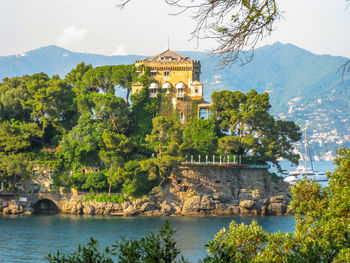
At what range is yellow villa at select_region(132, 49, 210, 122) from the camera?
209ft

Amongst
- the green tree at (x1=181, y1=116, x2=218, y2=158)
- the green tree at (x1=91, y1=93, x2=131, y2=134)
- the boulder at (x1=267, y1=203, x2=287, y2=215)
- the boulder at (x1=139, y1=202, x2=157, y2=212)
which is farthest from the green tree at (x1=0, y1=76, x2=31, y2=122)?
the boulder at (x1=267, y1=203, x2=287, y2=215)

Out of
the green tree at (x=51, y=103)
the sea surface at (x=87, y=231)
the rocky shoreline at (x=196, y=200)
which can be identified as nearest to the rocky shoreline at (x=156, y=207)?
the rocky shoreline at (x=196, y=200)

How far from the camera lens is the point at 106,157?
183 ft

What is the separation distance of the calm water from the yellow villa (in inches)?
561

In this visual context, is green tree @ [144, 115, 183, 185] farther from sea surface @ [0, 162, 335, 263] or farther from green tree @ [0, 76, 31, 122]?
green tree @ [0, 76, 31, 122]

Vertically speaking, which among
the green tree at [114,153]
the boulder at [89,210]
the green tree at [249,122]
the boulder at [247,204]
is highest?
the green tree at [249,122]

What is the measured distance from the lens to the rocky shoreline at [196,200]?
56.5m

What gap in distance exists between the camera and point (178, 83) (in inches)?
2539

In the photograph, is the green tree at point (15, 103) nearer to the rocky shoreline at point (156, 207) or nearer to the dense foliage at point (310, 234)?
the rocky shoreline at point (156, 207)

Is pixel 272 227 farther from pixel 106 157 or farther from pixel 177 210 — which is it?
pixel 106 157

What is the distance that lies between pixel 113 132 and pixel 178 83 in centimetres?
1038

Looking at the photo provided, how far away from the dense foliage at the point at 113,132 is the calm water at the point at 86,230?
461 cm

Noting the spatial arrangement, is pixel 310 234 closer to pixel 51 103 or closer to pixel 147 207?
pixel 147 207

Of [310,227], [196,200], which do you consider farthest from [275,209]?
[310,227]
